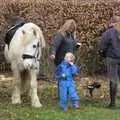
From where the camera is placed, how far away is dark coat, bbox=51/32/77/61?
36.2ft

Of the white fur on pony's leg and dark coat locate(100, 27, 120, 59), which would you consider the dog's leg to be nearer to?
the white fur on pony's leg

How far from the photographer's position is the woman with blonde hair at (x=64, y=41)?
11.0 metres

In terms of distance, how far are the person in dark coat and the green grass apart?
57 centimetres

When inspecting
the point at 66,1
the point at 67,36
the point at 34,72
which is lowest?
the point at 34,72

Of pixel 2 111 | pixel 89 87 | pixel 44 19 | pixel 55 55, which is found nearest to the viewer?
pixel 2 111

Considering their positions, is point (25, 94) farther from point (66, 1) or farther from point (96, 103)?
point (66, 1)

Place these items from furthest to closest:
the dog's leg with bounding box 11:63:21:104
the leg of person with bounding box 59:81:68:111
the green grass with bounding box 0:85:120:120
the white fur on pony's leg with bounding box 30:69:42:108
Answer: the dog's leg with bounding box 11:63:21:104 → the white fur on pony's leg with bounding box 30:69:42:108 → the leg of person with bounding box 59:81:68:111 → the green grass with bounding box 0:85:120:120

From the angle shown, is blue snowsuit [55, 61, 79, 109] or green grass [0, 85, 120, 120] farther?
blue snowsuit [55, 61, 79, 109]

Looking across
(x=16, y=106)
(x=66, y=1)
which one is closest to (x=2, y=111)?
(x=16, y=106)

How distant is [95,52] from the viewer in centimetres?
1555

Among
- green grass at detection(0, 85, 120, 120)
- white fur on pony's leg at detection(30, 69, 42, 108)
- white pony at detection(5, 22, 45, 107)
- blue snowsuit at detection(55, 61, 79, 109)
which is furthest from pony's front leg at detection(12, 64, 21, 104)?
blue snowsuit at detection(55, 61, 79, 109)

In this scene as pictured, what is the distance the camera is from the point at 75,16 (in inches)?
604

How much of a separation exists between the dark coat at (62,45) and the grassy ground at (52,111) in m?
1.11

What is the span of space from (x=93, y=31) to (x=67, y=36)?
4.34 m
